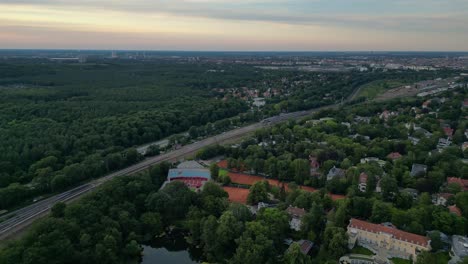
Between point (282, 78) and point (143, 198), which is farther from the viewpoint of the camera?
point (282, 78)

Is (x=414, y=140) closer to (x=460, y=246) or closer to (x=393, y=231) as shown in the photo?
(x=460, y=246)

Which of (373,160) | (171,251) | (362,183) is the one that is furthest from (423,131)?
(171,251)

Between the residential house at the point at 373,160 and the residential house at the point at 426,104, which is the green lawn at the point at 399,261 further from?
the residential house at the point at 426,104

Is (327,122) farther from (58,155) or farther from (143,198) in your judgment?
(58,155)

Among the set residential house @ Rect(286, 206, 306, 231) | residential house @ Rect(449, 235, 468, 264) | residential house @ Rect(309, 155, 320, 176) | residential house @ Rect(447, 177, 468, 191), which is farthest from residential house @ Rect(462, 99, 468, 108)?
residential house @ Rect(286, 206, 306, 231)

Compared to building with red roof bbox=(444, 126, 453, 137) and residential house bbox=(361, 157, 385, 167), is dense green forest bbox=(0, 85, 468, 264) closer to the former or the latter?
residential house bbox=(361, 157, 385, 167)

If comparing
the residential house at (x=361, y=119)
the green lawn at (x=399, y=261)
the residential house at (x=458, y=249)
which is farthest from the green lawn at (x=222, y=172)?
the residential house at (x=361, y=119)

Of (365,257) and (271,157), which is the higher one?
(271,157)

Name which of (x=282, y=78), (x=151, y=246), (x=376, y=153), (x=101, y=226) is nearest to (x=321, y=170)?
(x=376, y=153)
